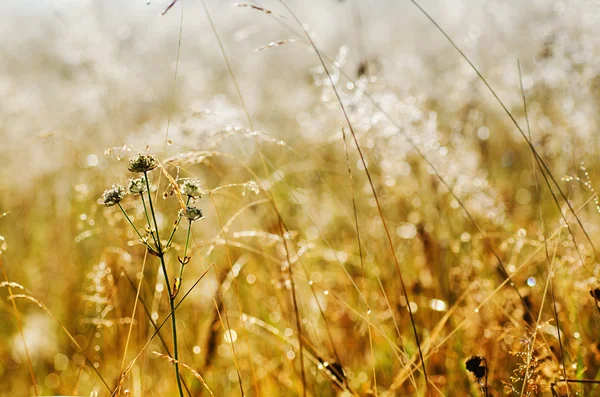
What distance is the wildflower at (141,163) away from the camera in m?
0.86

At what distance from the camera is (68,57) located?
2582mm

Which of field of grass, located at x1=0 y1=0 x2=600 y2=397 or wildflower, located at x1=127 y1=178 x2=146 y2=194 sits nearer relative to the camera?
wildflower, located at x1=127 y1=178 x2=146 y2=194

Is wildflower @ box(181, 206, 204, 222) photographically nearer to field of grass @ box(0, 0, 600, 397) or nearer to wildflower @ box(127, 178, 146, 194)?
field of grass @ box(0, 0, 600, 397)

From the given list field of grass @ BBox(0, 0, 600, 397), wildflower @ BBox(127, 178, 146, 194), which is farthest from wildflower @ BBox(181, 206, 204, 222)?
wildflower @ BBox(127, 178, 146, 194)

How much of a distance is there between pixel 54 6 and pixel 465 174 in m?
1.90

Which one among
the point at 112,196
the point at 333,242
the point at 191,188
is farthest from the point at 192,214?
the point at 333,242

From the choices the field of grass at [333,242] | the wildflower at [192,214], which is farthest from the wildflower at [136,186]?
the wildflower at [192,214]

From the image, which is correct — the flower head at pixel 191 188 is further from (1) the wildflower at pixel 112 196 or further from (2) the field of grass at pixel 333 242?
(1) the wildflower at pixel 112 196

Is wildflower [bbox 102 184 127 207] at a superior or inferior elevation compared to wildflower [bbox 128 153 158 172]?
inferior

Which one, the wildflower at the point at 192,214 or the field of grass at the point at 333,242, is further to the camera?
the field of grass at the point at 333,242

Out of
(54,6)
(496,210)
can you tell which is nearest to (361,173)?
(496,210)

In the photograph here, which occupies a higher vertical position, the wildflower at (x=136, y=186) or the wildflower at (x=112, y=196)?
the wildflower at (x=136, y=186)

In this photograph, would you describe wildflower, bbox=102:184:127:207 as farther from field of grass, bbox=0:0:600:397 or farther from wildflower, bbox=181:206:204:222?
wildflower, bbox=181:206:204:222

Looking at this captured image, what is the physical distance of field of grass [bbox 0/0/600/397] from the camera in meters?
1.15
